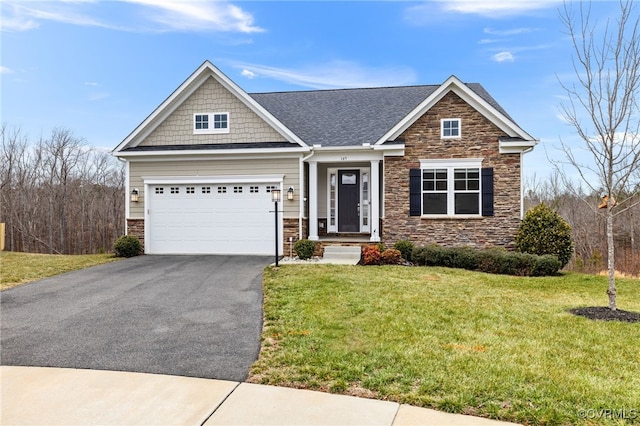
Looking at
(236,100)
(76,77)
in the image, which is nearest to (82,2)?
(236,100)

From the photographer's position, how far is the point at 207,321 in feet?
20.2

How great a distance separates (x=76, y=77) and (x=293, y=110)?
28.1ft

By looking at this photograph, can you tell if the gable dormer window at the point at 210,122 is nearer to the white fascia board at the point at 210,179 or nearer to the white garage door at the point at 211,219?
the white fascia board at the point at 210,179

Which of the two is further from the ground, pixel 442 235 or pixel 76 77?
pixel 76 77

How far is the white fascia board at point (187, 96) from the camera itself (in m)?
13.8

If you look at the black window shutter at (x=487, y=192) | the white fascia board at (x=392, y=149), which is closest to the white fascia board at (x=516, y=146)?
the black window shutter at (x=487, y=192)

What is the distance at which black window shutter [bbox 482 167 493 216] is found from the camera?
13086 millimetres

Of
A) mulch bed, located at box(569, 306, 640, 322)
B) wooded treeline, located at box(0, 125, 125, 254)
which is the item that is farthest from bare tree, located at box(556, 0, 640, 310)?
wooded treeline, located at box(0, 125, 125, 254)

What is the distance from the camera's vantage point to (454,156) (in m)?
13.3

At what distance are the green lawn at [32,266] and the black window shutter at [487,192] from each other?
1199 centimetres

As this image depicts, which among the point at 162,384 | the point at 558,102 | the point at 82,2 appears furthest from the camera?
the point at 82,2

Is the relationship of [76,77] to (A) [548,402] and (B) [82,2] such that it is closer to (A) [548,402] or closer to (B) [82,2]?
(B) [82,2]

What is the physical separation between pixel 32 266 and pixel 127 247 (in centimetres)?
268

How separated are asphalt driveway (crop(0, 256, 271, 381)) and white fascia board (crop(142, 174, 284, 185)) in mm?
4119
